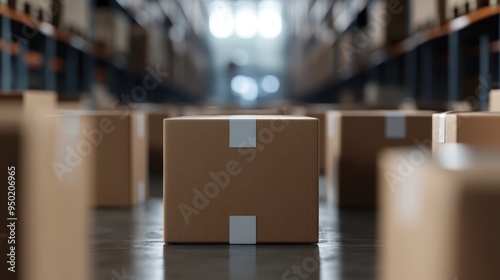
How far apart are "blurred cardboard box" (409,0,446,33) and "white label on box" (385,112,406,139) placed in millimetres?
2113

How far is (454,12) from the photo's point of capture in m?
5.14

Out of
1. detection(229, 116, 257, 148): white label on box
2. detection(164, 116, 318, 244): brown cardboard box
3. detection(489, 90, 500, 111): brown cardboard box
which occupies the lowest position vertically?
detection(164, 116, 318, 244): brown cardboard box

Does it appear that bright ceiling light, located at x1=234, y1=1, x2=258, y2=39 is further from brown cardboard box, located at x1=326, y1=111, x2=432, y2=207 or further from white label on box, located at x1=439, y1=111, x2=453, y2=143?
white label on box, located at x1=439, y1=111, x2=453, y2=143

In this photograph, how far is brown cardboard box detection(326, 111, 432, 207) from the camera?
368cm

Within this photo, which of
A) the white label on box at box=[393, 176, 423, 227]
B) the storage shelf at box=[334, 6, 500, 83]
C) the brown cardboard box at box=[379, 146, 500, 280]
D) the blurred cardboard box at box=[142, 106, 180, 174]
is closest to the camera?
the brown cardboard box at box=[379, 146, 500, 280]

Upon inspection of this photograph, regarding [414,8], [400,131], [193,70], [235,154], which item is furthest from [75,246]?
[193,70]

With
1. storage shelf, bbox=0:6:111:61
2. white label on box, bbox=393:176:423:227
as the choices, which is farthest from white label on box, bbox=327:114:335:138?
white label on box, bbox=393:176:423:227

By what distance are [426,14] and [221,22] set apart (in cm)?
2066

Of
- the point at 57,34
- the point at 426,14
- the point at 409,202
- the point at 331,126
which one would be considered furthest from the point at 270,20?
the point at 409,202

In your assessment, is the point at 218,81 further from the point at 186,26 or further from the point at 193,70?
the point at 186,26

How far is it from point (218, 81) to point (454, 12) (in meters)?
21.9

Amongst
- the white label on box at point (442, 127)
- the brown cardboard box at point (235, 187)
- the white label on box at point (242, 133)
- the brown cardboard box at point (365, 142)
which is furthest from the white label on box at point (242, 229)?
the brown cardboard box at point (365, 142)

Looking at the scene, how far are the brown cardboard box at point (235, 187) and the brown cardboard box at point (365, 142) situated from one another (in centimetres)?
109

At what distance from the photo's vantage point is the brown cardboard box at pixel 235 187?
2676mm
